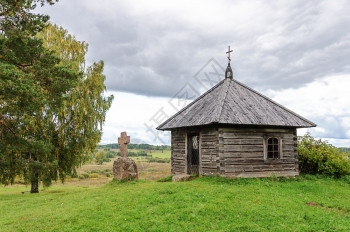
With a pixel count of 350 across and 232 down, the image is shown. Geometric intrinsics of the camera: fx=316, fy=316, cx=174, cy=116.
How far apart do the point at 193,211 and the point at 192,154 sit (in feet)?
33.8

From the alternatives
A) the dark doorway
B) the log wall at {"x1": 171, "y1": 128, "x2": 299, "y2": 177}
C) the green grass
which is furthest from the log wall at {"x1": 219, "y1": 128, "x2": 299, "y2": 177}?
the dark doorway

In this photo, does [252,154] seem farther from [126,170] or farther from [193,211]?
[193,211]

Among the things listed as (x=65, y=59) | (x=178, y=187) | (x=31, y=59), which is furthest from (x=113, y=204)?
(x=65, y=59)

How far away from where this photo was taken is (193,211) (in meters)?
11.5

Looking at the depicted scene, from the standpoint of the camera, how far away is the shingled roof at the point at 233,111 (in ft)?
59.9

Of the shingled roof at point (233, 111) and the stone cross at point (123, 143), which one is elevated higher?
the shingled roof at point (233, 111)

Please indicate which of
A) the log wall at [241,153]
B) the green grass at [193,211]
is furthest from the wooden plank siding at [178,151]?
the green grass at [193,211]

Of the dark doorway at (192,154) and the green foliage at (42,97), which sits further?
the dark doorway at (192,154)

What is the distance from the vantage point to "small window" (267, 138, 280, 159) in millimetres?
19828

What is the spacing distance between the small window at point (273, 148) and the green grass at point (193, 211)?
338 centimetres

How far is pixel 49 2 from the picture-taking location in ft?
47.5

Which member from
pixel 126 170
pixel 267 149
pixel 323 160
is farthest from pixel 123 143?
pixel 323 160

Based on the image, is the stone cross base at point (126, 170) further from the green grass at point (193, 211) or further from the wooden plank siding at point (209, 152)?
the wooden plank siding at point (209, 152)

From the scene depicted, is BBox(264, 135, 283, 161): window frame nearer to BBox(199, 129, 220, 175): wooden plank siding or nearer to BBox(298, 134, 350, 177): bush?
BBox(199, 129, 220, 175): wooden plank siding
